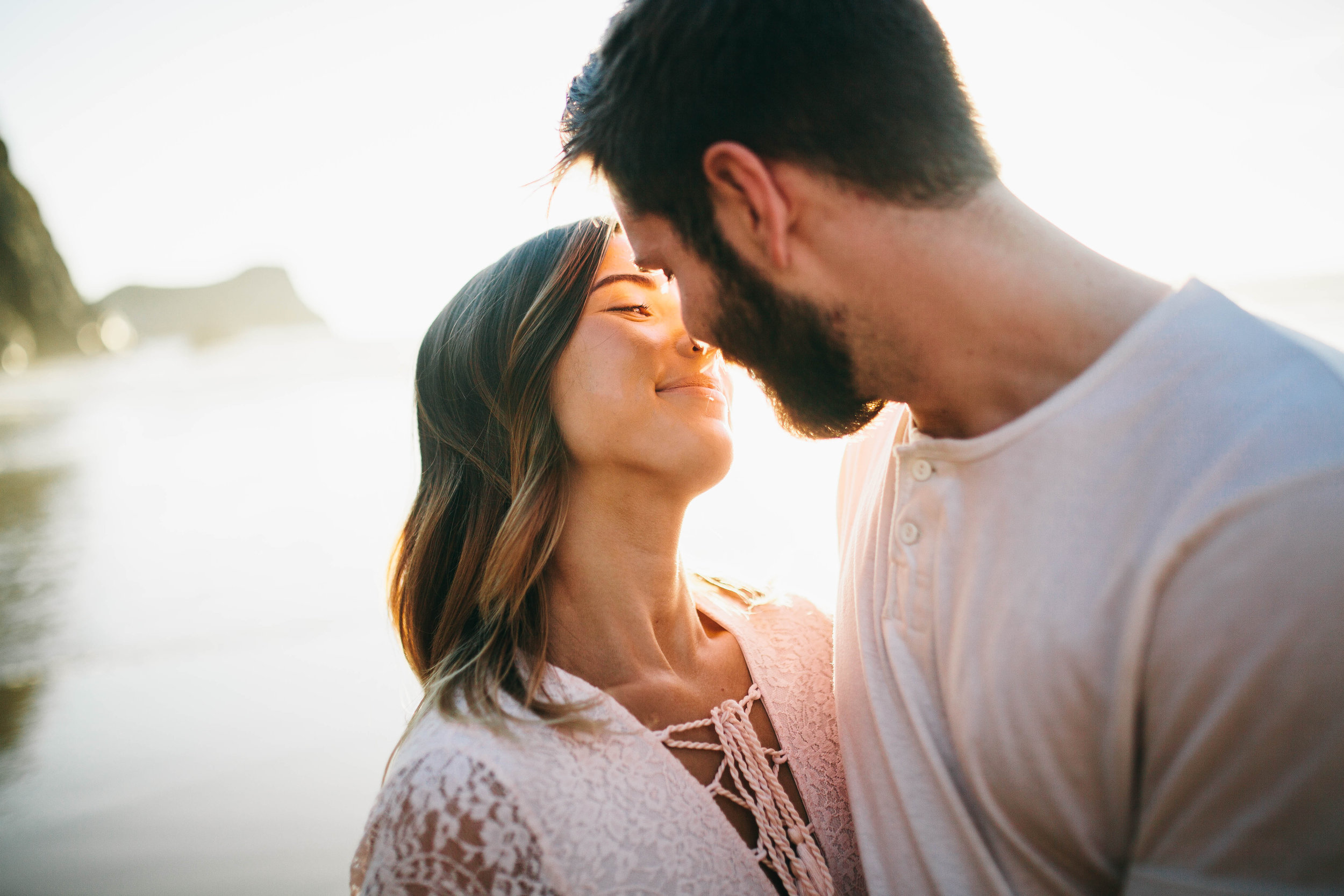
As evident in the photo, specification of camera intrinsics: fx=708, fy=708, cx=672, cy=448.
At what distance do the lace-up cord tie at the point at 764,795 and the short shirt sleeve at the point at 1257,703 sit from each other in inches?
34.6

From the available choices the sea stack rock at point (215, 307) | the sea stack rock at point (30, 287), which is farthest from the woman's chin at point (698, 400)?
the sea stack rock at point (215, 307)

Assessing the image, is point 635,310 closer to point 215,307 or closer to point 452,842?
point 452,842

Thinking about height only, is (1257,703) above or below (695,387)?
below

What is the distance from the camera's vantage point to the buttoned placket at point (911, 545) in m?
1.56

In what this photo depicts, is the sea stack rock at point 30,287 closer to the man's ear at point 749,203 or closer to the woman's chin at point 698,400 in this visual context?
the woman's chin at point 698,400

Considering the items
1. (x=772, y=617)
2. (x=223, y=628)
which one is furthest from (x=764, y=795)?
(x=223, y=628)

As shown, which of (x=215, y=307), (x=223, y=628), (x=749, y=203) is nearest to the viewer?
(x=749, y=203)

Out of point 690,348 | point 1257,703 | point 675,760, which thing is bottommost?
point 675,760

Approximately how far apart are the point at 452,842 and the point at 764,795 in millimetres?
827

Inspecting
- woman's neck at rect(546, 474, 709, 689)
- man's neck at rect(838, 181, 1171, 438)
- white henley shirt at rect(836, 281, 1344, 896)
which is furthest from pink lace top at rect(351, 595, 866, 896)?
man's neck at rect(838, 181, 1171, 438)

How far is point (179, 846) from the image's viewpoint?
3801mm

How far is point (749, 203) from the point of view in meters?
1.58

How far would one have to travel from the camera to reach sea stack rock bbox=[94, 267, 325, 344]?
32781mm

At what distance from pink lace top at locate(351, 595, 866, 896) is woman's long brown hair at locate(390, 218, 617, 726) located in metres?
0.39
